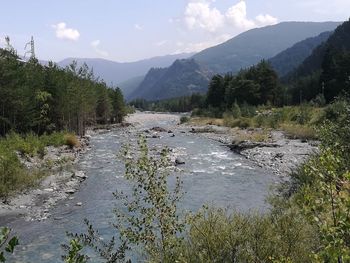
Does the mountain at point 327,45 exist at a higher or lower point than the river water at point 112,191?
higher

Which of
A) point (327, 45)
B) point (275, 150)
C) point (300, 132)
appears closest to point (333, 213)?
point (275, 150)

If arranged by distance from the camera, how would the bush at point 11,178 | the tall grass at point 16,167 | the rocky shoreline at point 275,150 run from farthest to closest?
the rocky shoreline at point 275,150, the tall grass at point 16,167, the bush at point 11,178

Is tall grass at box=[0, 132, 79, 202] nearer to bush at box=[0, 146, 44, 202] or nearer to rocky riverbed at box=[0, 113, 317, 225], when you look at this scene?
bush at box=[0, 146, 44, 202]

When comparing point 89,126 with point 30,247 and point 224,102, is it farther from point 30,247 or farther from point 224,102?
point 30,247

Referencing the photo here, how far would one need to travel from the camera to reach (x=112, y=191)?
3322 cm

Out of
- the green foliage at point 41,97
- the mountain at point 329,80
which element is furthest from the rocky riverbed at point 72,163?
the mountain at point 329,80

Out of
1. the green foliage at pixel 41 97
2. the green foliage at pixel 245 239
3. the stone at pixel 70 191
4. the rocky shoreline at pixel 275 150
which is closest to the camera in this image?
the green foliage at pixel 245 239

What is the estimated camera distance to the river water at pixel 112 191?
21922mm

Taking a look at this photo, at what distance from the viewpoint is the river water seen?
71.9 feet

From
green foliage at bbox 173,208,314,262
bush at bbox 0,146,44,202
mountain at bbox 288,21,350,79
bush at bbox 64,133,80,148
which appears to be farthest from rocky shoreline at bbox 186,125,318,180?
mountain at bbox 288,21,350,79

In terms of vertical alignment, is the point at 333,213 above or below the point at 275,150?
above

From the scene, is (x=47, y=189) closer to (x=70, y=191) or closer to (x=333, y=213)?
(x=70, y=191)

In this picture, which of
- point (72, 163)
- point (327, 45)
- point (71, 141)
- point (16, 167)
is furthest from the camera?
point (327, 45)

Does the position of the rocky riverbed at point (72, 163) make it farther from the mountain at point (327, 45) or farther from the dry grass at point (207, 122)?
the mountain at point (327, 45)
